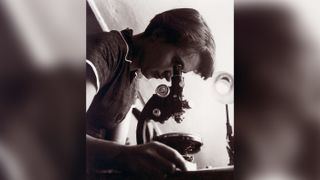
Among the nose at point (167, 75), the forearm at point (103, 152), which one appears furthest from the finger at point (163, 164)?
the nose at point (167, 75)

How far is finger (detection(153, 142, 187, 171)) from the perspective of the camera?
1607 millimetres

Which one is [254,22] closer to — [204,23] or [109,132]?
[204,23]

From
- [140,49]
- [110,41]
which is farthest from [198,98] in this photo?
[110,41]

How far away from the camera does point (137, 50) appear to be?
168 centimetres

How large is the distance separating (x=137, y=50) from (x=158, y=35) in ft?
0.33

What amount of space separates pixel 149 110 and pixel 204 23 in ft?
1.29

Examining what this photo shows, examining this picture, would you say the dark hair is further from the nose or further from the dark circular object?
the dark circular object

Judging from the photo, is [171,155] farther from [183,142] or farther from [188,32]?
[188,32]

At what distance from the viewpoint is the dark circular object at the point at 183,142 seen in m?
1.60

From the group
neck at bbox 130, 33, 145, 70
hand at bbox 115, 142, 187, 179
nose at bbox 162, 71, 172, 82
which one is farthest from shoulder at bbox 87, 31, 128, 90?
hand at bbox 115, 142, 187, 179

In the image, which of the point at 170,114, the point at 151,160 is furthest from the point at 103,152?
the point at 170,114

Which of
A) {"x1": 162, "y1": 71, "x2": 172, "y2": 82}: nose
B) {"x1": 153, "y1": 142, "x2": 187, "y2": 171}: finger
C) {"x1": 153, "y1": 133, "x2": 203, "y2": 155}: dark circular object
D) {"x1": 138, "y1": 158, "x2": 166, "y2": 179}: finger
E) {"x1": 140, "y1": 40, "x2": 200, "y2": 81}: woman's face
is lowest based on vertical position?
{"x1": 138, "y1": 158, "x2": 166, "y2": 179}: finger

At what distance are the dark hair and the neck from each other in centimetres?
3

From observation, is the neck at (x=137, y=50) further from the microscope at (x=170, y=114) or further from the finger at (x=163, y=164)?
the finger at (x=163, y=164)
